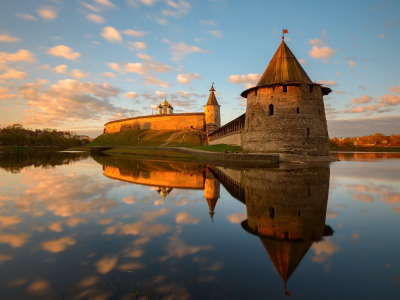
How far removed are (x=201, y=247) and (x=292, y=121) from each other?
24697 mm

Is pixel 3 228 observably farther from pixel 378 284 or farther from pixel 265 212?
pixel 378 284

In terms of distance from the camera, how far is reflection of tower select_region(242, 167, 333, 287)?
437cm

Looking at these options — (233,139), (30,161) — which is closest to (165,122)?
(233,139)

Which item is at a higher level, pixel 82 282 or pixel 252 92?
pixel 252 92

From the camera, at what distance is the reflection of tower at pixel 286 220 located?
437 centimetres

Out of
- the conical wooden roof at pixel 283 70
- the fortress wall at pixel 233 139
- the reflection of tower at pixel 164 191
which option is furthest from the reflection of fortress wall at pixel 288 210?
the fortress wall at pixel 233 139

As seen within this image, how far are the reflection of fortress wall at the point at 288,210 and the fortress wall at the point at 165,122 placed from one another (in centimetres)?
6273

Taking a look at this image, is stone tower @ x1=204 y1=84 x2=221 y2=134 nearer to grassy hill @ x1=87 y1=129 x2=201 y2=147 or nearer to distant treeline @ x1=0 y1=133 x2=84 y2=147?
grassy hill @ x1=87 y1=129 x2=201 y2=147

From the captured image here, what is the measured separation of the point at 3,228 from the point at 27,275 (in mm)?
2821

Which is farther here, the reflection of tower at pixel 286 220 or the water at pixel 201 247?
the reflection of tower at pixel 286 220

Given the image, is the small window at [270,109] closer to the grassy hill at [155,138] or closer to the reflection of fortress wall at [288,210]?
the reflection of fortress wall at [288,210]

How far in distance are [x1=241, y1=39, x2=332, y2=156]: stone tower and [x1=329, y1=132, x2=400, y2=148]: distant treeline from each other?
6619 centimetres

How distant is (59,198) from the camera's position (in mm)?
9008

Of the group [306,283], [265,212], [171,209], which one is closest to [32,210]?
[171,209]
